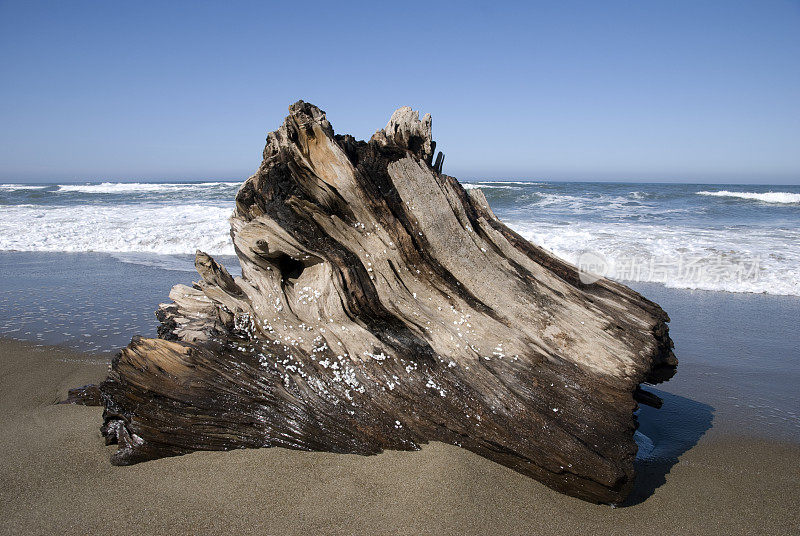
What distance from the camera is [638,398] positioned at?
10.5ft

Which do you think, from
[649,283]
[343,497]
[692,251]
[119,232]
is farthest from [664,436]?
[119,232]

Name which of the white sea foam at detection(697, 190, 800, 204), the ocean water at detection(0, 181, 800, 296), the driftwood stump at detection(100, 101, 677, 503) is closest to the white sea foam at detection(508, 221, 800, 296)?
the ocean water at detection(0, 181, 800, 296)

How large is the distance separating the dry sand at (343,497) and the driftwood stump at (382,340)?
0.11 m

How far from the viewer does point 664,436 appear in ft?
11.7

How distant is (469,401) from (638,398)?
1.22m

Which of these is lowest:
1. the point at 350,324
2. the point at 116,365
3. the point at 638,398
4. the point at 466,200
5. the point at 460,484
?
the point at 460,484

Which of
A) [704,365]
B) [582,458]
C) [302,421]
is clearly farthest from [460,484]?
[704,365]

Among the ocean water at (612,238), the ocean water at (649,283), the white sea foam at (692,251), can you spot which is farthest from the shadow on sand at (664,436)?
the white sea foam at (692,251)

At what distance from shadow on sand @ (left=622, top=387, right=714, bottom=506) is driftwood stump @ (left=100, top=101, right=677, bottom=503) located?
40cm

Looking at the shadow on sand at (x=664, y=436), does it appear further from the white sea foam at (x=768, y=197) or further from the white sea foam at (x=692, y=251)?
the white sea foam at (x=768, y=197)

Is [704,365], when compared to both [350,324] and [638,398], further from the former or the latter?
[350,324]

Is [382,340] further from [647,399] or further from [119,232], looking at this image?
[119,232]

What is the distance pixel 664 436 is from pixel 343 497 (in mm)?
2417

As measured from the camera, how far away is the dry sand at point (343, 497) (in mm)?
2416
